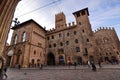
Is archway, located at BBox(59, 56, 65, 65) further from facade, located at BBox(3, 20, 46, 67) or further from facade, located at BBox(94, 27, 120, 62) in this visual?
facade, located at BBox(94, 27, 120, 62)

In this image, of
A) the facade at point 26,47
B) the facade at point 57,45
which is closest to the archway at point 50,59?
the facade at point 57,45

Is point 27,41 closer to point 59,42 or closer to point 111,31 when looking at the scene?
point 59,42

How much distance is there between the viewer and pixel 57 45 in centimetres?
2709

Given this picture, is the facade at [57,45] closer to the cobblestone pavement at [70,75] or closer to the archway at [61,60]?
the archway at [61,60]

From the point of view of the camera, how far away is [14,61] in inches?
840

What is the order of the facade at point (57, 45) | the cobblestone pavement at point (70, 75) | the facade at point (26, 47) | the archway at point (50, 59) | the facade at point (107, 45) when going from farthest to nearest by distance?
the facade at point (107, 45), the archway at point (50, 59), the facade at point (57, 45), the facade at point (26, 47), the cobblestone pavement at point (70, 75)

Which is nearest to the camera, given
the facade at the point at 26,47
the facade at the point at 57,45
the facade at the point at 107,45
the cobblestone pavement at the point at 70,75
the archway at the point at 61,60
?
the cobblestone pavement at the point at 70,75

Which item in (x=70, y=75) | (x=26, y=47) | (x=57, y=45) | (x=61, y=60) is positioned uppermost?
(x=57, y=45)

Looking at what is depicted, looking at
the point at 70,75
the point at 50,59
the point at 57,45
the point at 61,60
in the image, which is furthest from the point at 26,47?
the point at 70,75

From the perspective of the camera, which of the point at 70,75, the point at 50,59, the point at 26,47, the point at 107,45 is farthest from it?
the point at 107,45

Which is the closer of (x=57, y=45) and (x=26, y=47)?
(x=26, y=47)

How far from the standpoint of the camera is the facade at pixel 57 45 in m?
21.6

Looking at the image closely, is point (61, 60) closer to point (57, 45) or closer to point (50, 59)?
point (57, 45)

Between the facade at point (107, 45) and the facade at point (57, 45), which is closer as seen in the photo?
the facade at point (57, 45)
